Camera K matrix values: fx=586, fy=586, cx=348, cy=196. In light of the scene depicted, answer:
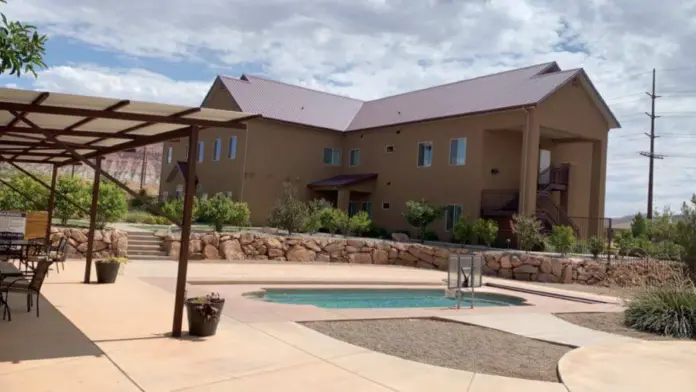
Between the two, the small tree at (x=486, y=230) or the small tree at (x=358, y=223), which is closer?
the small tree at (x=486, y=230)

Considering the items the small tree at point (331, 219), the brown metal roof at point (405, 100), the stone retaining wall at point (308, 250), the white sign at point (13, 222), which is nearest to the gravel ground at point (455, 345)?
the white sign at point (13, 222)

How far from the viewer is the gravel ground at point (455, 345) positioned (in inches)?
281

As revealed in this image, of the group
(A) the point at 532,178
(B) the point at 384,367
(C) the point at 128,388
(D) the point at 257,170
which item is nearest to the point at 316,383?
(B) the point at 384,367

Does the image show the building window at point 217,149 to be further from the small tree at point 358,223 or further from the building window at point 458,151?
the building window at point 458,151

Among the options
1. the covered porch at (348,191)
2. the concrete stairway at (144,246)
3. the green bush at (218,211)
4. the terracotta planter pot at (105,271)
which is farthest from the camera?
the covered porch at (348,191)

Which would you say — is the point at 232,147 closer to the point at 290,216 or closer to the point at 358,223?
the point at 290,216

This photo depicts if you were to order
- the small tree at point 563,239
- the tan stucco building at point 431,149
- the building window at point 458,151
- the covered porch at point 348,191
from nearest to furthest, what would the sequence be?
the small tree at point 563,239 → the tan stucco building at point 431,149 → the building window at point 458,151 → the covered porch at point 348,191

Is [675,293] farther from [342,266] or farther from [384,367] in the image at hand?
[342,266]

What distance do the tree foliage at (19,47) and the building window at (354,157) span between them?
94.2 ft

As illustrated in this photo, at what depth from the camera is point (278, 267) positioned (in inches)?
760

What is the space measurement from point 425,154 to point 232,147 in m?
10.5

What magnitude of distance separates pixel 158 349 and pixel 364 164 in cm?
2575

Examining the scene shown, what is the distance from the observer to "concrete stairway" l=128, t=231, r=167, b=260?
1919 centimetres

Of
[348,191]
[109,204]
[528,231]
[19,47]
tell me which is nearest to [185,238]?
[19,47]
